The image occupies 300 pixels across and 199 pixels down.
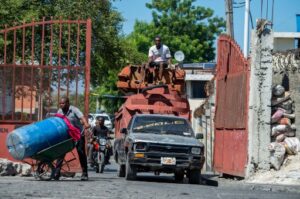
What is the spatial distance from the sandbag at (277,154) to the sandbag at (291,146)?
158 millimetres

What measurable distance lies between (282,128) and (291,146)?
17.8 inches

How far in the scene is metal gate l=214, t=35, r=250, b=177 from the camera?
19.0m

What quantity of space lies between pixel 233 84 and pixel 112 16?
1229 centimetres

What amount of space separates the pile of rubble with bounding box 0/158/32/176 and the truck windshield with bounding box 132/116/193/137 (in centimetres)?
291

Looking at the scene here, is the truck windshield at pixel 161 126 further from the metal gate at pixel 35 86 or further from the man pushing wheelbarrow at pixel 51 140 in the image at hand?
the man pushing wheelbarrow at pixel 51 140

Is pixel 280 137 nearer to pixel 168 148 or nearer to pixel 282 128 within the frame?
pixel 282 128

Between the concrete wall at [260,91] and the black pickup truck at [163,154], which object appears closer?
the concrete wall at [260,91]

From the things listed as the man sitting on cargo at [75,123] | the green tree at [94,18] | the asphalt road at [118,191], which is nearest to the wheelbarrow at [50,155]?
the man sitting on cargo at [75,123]

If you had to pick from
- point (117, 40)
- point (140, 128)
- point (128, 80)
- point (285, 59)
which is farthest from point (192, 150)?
point (117, 40)

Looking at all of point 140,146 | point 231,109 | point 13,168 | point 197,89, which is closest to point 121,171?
point 140,146

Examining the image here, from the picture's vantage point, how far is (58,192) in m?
13.6

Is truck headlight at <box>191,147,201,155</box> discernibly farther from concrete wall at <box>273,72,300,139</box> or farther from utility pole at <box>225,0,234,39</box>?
utility pole at <box>225,0,234,39</box>

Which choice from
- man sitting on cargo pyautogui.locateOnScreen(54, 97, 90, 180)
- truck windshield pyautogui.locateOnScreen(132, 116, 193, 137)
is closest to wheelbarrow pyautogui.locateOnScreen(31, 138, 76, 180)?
man sitting on cargo pyautogui.locateOnScreen(54, 97, 90, 180)

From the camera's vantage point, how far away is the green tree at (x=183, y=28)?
72.4 meters
